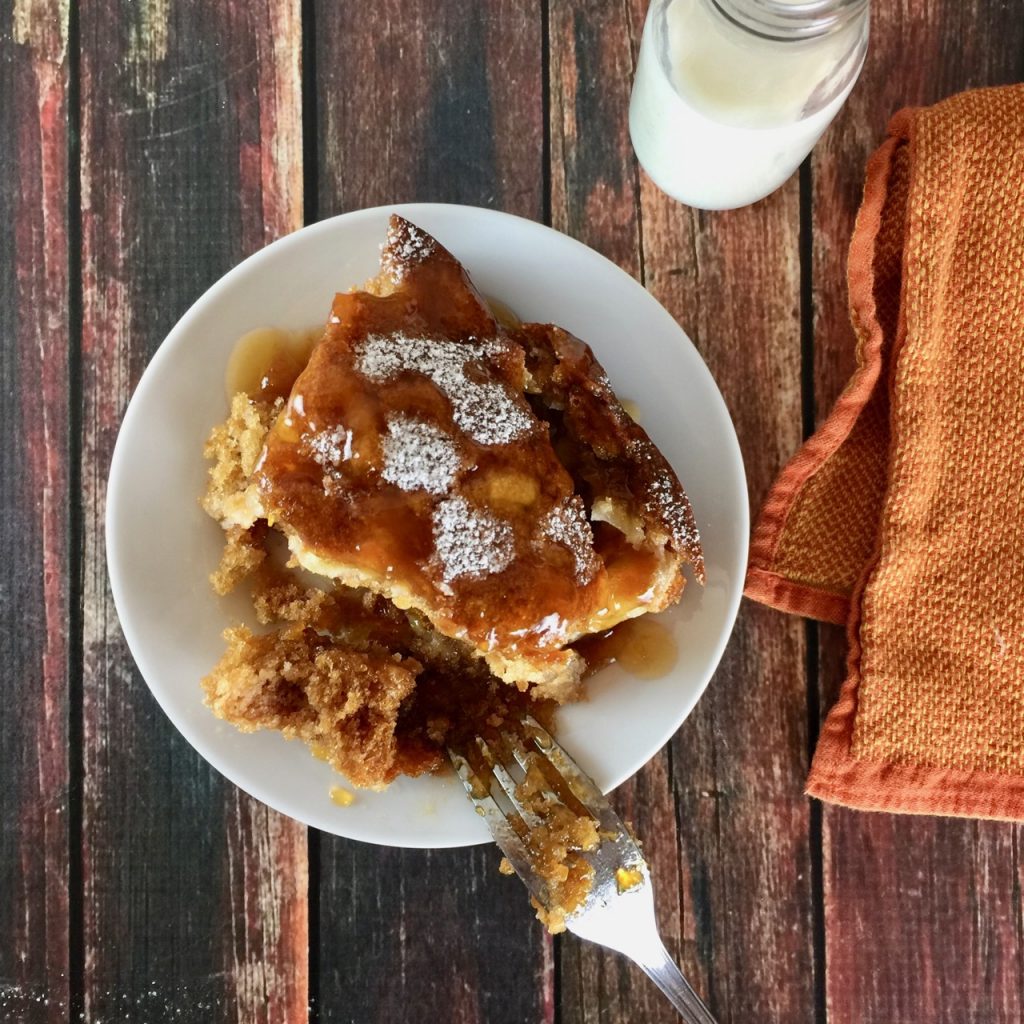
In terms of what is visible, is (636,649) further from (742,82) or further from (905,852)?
(742,82)

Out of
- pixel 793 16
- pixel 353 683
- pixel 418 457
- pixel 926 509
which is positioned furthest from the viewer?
pixel 926 509

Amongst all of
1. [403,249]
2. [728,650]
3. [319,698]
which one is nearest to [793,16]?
[403,249]

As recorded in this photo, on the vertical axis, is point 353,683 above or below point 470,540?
below

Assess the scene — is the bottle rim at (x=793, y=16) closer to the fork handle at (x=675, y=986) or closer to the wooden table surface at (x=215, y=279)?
the wooden table surface at (x=215, y=279)

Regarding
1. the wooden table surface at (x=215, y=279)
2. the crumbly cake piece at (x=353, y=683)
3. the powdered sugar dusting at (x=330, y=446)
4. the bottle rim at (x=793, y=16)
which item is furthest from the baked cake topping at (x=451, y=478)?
the bottle rim at (x=793, y=16)

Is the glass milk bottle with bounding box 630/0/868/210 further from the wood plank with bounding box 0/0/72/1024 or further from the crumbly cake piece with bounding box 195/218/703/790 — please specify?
the wood plank with bounding box 0/0/72/1024

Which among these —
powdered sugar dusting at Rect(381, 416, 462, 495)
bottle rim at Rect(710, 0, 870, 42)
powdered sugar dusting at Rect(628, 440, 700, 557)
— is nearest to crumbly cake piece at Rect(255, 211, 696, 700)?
powdered sugar dusting at Rect(381, 416, 462, 495)
